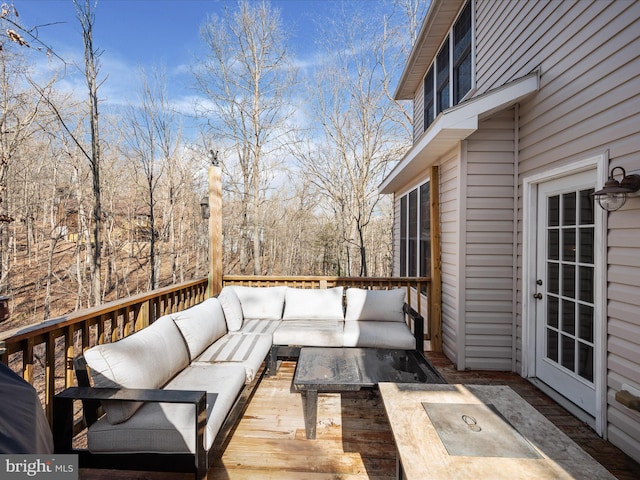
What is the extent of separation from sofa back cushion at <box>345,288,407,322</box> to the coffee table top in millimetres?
667

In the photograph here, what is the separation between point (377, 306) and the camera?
3.90m

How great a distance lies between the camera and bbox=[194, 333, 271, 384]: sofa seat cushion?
2.70 m

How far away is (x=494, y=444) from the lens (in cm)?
147

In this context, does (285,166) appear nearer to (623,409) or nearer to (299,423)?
(299,423)

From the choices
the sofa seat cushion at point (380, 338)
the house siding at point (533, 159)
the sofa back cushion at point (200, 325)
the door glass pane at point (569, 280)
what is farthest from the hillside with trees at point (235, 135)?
the door glass pane at point (569, 280)

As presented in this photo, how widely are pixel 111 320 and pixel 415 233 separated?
14.6 ft


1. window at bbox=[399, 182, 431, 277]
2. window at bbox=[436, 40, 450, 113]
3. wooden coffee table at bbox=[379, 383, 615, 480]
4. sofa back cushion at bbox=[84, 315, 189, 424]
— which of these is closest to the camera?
wooden coffee table at bbox=[379, 383, 615, 480]

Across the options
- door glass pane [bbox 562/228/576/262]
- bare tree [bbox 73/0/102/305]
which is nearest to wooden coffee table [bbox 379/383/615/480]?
door glass pane [bbox 562/228/576/262]

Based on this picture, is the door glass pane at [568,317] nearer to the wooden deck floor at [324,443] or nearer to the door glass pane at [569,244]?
the door glass pane at [569,244]

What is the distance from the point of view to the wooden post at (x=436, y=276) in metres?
4.23

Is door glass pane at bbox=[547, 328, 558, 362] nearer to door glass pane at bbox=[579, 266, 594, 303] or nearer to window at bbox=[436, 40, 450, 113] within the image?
door glass pane at bbox=[579, 266, 594, 303]

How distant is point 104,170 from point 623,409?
502 inches

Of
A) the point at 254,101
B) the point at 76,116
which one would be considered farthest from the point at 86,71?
the point at 254,101

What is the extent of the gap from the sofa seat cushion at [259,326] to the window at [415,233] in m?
2.31
